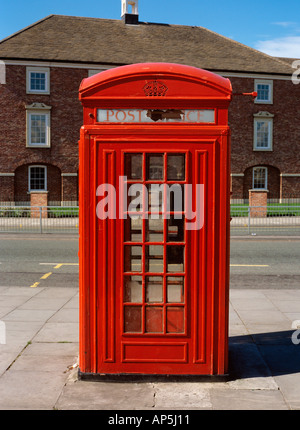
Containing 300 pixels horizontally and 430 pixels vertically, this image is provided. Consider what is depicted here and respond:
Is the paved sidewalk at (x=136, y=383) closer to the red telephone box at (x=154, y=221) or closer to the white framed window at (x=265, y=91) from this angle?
the red telephone box at (x=154, y=221)

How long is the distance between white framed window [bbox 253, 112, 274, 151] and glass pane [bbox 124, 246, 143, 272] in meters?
30.7

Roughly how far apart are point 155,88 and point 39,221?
1547 cm

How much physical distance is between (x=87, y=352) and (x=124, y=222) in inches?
50.7

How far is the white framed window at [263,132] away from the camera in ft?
113

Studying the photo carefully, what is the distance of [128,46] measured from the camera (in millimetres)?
33625

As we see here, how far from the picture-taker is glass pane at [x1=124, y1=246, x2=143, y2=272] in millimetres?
4840

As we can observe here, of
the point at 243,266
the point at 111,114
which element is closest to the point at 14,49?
the point at 243,266

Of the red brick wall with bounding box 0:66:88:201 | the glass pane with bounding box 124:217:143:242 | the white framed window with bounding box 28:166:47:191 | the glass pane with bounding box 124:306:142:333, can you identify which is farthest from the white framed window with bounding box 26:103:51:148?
the glass pane with bounding box 124:306:142:333

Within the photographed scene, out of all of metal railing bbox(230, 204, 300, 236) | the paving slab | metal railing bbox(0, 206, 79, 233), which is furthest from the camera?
metal railing bbox(0, 206, 79, 233)

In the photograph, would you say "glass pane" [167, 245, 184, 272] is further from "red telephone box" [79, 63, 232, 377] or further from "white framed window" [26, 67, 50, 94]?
"white framed window" [26, 67, 50, 94]

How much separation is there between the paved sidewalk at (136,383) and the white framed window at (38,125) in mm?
24620

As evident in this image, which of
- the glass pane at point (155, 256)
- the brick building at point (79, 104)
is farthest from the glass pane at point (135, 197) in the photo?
the brick building at point (79, 104)

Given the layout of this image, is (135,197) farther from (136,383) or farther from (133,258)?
(136,383)

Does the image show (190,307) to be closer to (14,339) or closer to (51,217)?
(14,339)
